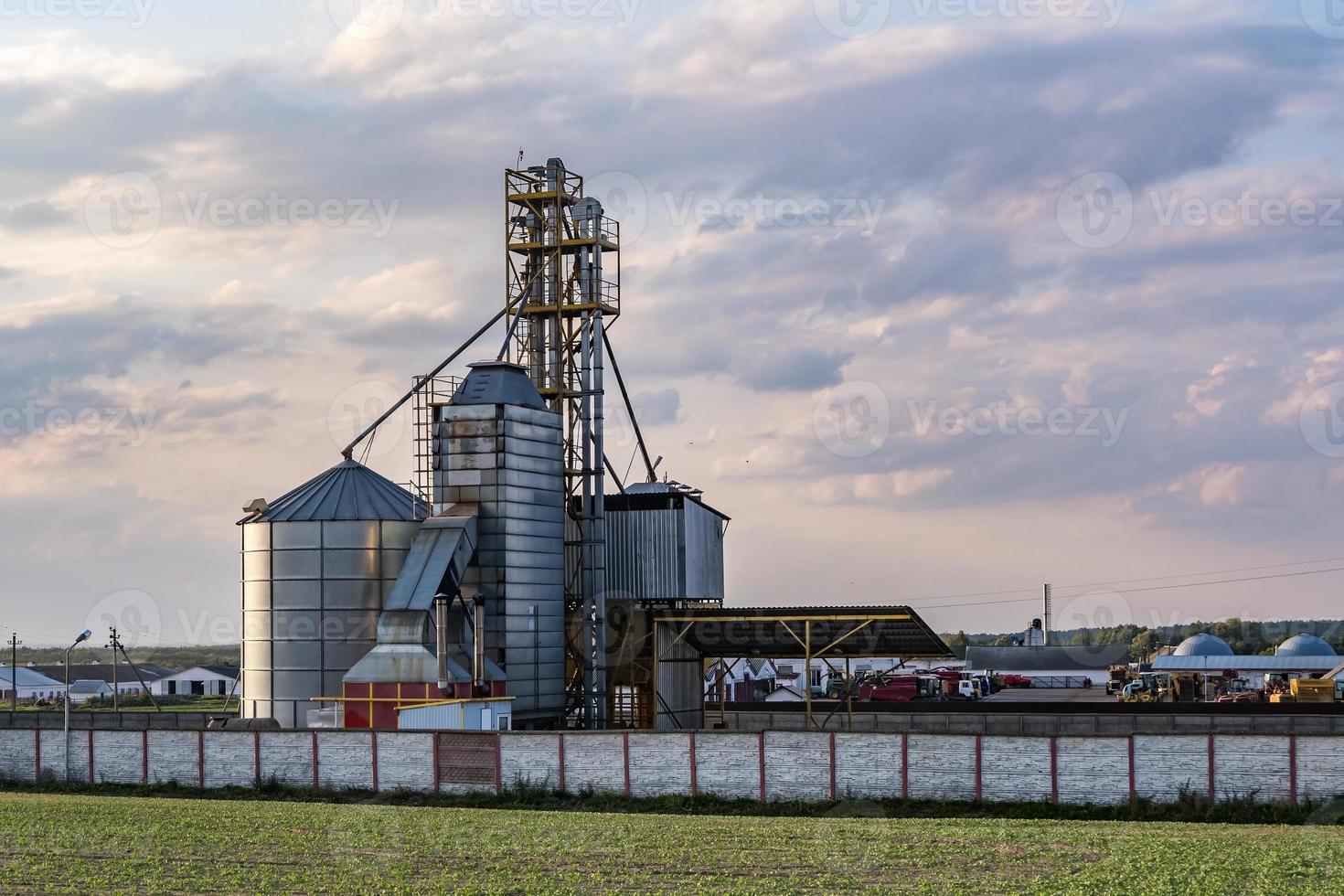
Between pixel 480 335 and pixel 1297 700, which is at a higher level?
pixel 480 335

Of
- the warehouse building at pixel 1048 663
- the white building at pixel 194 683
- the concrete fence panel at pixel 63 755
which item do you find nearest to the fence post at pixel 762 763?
the concrete fence panel at pixel 63 755

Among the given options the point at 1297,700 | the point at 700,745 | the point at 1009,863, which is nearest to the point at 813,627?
the point at 700,745

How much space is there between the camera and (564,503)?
50.7m

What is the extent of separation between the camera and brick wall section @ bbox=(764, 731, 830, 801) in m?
32.6

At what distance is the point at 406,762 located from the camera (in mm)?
35281

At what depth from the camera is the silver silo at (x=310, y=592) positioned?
45375 millimetres

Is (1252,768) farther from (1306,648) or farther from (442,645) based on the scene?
(1306,648)

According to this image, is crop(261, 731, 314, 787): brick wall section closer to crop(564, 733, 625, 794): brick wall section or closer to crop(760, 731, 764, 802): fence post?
crop(564, 733, 625, 794): brick wall section

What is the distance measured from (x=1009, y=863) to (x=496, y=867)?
820cm

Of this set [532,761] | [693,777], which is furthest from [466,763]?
[693,777]

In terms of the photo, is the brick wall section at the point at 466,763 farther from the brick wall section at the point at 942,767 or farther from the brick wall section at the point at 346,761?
the brick wall section at the point at 942,767

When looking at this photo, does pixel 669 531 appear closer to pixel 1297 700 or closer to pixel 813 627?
pixel 813 627

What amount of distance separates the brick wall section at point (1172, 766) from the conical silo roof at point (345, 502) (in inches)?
975

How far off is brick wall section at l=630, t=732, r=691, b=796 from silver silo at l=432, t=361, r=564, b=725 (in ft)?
40.1
